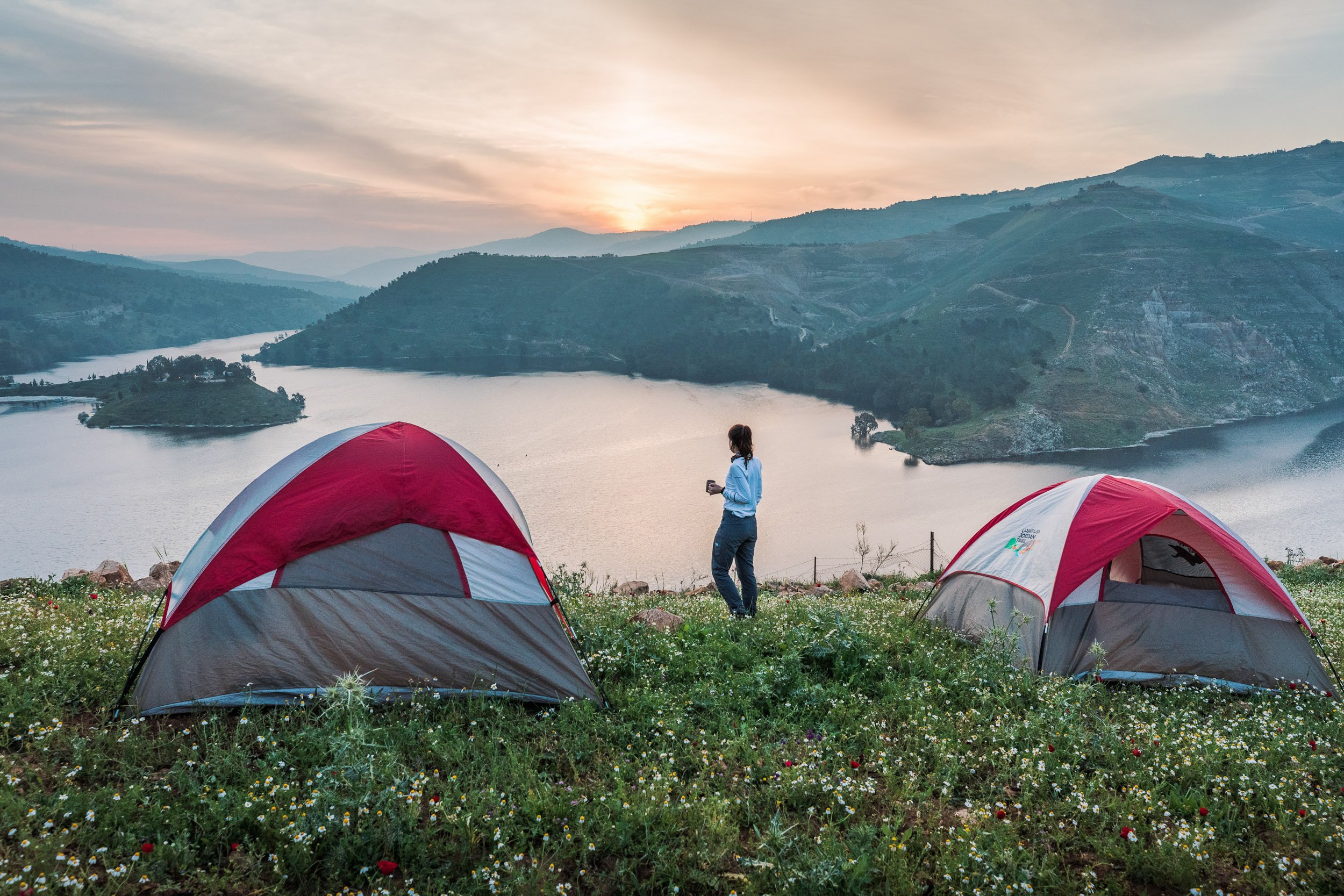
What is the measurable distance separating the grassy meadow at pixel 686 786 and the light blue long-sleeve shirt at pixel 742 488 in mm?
2140

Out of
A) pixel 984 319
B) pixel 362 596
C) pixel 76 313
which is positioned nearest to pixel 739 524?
pixel 362 596

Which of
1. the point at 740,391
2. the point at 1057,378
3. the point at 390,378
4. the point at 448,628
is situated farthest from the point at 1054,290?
the point at 448,628

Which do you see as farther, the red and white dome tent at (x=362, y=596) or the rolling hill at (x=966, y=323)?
the rolling hill at (x=966, y=323)

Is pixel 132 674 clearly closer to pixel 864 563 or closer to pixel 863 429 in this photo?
pixel 864 563

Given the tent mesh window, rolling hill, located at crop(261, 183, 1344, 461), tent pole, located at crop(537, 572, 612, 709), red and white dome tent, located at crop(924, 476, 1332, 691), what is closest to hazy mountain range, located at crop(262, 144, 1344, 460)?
rolling hill, located at crop(261, 183, 1344, 461)

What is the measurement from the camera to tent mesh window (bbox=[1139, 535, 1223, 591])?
272 inches

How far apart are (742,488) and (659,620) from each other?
5.99 feet

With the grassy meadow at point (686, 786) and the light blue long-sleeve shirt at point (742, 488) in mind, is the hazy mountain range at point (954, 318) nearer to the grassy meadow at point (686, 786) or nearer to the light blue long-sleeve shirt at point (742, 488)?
the light blue long-sleeve shirt at point (742, 488)

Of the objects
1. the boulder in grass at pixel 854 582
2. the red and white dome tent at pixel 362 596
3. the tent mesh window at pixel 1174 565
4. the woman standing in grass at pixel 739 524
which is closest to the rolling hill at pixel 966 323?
the boulder in grass at pixel 854 582

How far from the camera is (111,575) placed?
11.0 metres

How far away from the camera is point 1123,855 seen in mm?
3984

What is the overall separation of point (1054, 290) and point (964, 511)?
77.6m

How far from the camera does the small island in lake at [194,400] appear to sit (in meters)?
88.9

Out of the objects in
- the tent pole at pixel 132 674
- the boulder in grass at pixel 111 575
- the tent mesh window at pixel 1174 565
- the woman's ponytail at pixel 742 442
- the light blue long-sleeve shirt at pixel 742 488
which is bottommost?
the boulder in grass at pixel 111 575
